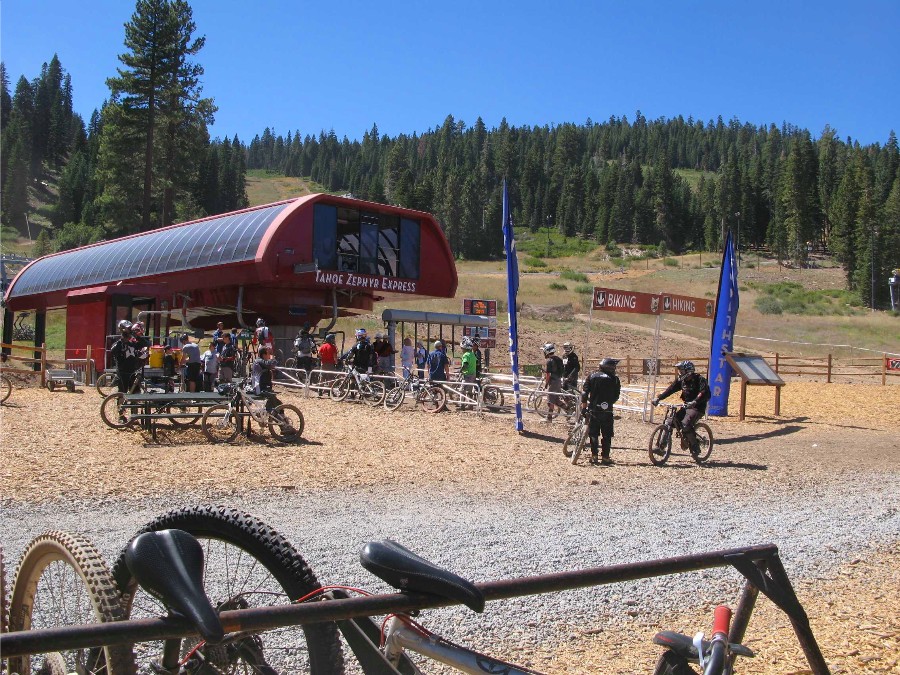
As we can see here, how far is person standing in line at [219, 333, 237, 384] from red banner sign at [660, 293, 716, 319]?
9702 mm

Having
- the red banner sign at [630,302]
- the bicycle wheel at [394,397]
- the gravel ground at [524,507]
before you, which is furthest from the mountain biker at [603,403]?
the bicycle wheel at [394,397]

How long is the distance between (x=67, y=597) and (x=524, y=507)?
652 cm

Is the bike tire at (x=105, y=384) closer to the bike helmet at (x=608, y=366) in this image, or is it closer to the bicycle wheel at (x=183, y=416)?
the bicycle wheel at (x=183, y=416)

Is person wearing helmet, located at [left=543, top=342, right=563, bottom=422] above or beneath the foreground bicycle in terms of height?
beneath

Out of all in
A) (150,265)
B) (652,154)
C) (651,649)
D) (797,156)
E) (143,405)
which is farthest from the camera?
(652,154)

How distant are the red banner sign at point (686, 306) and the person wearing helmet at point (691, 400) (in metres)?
3.58

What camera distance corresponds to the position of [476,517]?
801 centimetres

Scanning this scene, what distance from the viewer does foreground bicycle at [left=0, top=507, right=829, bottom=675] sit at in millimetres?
1766

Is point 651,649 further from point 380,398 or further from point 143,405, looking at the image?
point 380,398

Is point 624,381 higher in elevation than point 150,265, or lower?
lower

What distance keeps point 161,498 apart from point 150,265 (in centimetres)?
2511

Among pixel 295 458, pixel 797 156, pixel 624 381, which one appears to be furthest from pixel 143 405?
pixel 797 156

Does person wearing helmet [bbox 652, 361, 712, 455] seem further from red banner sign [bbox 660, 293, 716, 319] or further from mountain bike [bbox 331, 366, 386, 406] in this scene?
mountain bike [bbox 331, 366, 386, 406]

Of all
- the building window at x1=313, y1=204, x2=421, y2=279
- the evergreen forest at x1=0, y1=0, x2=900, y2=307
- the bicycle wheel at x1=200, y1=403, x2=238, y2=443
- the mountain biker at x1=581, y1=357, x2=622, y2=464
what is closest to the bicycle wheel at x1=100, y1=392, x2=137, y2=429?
the bicycle wheel at x1=200, y1=403, x2=238, y2=443
